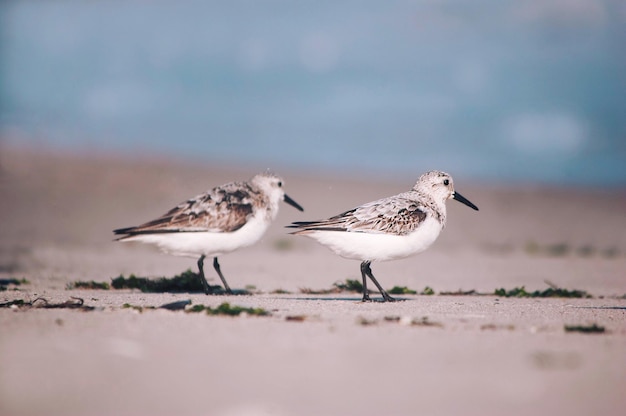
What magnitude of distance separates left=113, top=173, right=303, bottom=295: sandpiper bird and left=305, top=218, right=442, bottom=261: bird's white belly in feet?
4.11

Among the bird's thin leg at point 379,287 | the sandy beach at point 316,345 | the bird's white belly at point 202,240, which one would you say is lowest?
the sandy beach at point 316,345

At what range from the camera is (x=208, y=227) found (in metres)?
10.3

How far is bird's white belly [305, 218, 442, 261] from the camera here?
945 centimetres

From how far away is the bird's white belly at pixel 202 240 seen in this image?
33.6 ft

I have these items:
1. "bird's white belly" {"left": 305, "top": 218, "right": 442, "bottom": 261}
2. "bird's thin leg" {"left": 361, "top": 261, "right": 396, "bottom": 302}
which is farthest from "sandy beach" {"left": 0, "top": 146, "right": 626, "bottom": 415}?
"bird's white belly" {"left": 305, "top": 218, "right": 442, "bottom": 261}

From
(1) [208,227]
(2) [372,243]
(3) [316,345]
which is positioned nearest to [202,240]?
(1) [208,227]

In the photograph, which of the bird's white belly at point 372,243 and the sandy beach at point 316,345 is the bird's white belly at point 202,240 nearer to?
the sandy beach at point 316,345

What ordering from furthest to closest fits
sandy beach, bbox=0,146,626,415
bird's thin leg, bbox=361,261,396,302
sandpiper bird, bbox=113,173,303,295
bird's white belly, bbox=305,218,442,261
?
sandpiper bird, bbox=113,173,303,295, bird's thin leg, bbox=361,261,396,302, bird's white belly, bbox=305,218,442,261, sandy beach, bbox=0,146,626,415

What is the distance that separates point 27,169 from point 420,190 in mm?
24560

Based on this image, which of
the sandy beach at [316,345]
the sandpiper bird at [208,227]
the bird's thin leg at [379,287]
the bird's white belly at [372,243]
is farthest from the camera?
the sandpiper bird at [208,227]

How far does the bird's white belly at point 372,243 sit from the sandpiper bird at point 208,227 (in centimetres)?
125

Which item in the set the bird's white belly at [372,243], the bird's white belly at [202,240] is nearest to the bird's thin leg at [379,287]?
the bird's white belly at [372,243]

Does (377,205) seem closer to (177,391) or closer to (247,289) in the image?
(247,289)

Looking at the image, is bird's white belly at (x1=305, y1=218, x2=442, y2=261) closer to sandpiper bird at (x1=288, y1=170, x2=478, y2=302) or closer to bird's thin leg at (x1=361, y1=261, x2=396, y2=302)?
sandpiper bird at (x1=288, y1=170, x2=478, y2=302)
